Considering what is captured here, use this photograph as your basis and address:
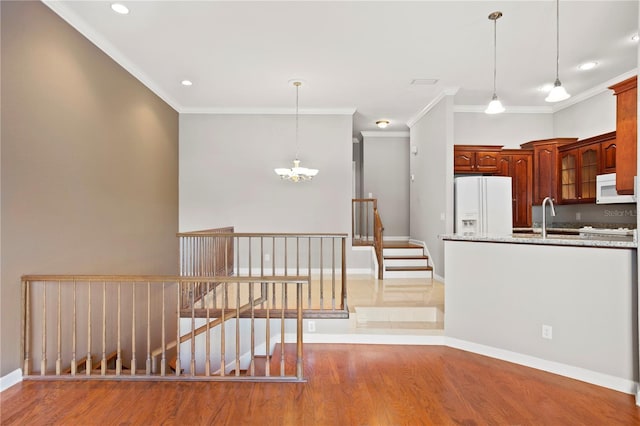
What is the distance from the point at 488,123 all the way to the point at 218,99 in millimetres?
5133

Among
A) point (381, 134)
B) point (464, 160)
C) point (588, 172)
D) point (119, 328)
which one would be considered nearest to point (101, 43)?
point (119, 328)

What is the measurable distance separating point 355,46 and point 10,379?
4540 millimetres

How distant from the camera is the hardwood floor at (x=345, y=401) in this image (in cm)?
224

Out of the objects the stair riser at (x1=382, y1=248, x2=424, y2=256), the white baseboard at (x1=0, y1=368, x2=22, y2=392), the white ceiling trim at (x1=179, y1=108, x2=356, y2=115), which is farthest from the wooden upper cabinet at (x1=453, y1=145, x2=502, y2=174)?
the white baseboard at (x1=0, y1=368, x2=22, y2=392)

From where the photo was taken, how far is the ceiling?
3.17 metres

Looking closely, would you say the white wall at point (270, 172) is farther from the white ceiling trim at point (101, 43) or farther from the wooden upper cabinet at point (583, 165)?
the wooden upper cabinet at point (583, 165)

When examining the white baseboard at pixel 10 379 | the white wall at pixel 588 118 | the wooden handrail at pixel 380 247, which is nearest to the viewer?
the white baseboard at pixel 10 379

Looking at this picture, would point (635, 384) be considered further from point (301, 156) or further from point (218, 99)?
point (218, 99)

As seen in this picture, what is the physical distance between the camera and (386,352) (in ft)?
11.4

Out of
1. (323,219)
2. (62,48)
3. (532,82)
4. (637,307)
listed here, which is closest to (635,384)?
(637,307)

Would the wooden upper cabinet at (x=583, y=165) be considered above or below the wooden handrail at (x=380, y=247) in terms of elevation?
above

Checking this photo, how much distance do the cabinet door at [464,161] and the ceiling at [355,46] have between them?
97 centimetres

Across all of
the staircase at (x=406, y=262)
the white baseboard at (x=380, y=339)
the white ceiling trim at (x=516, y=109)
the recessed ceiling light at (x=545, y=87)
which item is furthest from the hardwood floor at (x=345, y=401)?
the white ceiling trim at (x=516, y=109)

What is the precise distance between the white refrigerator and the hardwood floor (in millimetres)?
2834
